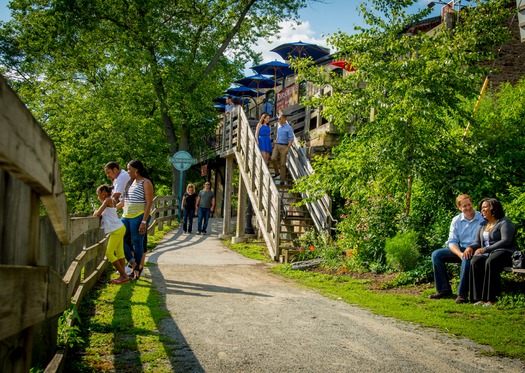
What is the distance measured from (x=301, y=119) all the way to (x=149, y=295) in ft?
35.7

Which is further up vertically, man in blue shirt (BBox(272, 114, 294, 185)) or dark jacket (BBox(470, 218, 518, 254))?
man in blue shirt (BBox(272, 114, 294, 185))

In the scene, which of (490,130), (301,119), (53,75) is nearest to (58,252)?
(490,130)

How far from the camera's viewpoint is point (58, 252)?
4.20 meters

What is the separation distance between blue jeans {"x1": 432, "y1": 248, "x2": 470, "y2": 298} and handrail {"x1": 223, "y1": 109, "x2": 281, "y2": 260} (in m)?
4.83

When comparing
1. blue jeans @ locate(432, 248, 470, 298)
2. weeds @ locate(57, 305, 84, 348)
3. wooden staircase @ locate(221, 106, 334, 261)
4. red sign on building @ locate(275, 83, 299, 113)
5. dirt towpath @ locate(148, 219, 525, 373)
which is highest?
red sign on building @ locate(275, 83, 299, 113)

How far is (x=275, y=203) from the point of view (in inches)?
508

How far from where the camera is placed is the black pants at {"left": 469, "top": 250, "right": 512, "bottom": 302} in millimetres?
7059

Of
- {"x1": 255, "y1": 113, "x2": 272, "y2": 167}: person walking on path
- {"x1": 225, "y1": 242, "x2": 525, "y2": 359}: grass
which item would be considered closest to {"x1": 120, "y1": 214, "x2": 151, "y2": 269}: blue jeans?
{"x1": 225, "y1": 242, "x2": 525, "y2": 359}: grass

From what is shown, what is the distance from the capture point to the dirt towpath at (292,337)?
173 inches

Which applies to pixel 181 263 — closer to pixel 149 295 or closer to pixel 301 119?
pixel 149 295

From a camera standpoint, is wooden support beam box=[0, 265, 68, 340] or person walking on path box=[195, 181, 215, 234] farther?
person walking on path box=[195, 181, 215, 234]

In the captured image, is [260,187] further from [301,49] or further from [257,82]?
[257,82]

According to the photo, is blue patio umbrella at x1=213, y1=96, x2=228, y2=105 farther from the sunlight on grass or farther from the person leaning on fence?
the person leaning on fence

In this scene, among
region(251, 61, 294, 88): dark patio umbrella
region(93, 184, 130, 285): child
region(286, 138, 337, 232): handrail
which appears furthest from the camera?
region(251, 61, 294, 88): dark patio umbrella
